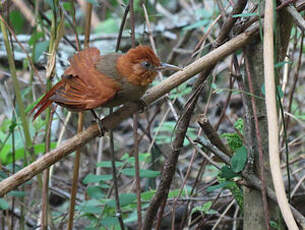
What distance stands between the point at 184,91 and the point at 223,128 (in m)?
1.65

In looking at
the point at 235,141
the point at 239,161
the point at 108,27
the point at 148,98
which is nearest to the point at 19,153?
the point at 148,98

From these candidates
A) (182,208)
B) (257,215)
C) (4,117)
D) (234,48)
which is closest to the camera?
(234,48)

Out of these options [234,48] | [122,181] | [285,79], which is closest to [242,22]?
[234,48]

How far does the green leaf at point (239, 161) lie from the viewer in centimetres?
171

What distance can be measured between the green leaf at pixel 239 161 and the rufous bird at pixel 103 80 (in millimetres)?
490

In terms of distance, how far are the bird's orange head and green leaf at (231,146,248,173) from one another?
57 cm

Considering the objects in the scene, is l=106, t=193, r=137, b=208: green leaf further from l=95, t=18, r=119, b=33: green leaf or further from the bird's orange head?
l=95, t=18, r=119, b=33: green leaf

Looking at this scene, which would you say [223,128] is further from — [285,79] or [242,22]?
[242,22]

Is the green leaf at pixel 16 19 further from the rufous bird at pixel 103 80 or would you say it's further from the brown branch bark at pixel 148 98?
the brown branch bark at pixel 148 98

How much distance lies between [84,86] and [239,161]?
2.54 feet

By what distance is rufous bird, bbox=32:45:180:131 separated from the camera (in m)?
1.91

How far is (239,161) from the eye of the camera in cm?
172

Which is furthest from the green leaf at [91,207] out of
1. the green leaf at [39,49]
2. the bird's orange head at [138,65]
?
the green leaf at [39,49]

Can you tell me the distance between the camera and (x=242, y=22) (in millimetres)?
1694
